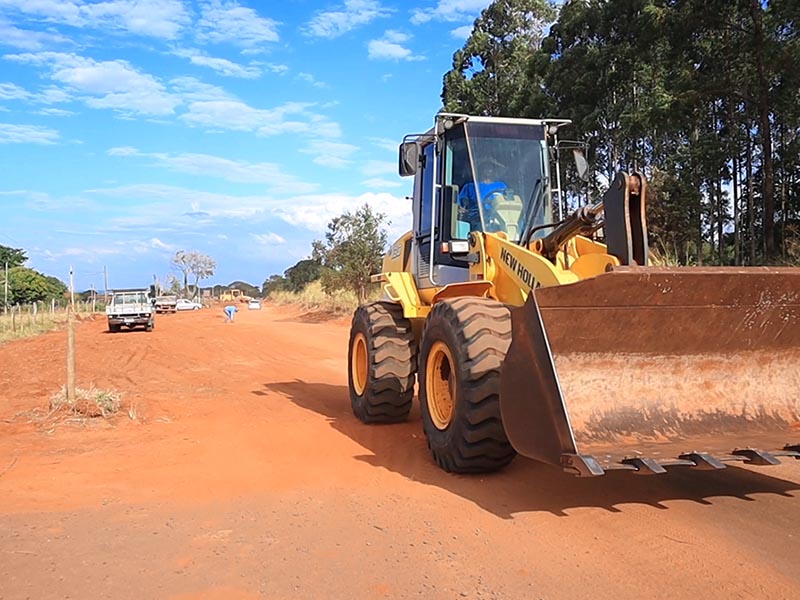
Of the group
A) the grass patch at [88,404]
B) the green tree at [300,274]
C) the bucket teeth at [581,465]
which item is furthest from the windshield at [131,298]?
the green tree at [300,274]

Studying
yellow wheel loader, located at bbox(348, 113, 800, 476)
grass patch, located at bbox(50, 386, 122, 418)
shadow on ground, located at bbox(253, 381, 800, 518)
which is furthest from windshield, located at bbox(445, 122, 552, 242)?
grass patch, located at bbox(50, 386, 122, 418)

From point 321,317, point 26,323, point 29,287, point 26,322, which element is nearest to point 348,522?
point 321,317

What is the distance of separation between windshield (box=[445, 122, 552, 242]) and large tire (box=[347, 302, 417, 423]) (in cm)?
140

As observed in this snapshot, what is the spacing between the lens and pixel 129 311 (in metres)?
30.3

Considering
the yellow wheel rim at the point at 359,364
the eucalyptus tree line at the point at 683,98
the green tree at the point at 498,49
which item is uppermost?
the green tree at the point at 498,49

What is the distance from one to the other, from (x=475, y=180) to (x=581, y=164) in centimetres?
126

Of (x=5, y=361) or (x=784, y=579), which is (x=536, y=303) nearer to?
(x=784, y=579)

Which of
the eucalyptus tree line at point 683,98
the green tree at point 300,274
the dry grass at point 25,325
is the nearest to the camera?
the eucalyptus tree line at point 683,98

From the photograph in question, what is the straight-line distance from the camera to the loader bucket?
4.57 meters

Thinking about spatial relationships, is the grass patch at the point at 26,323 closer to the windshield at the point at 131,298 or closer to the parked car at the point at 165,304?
the windshield at the point at 131,298

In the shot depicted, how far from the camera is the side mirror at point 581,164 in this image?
7246 mm

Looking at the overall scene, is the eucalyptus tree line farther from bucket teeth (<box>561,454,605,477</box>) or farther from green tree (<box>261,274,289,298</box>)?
green tree (<box>261,274,289,298</box>)

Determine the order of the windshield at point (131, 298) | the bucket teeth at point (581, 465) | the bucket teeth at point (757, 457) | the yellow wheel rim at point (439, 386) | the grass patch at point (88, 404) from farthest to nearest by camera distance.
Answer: the windshield at point (131, 298)
the grass patch at point (88, 404)
the yellow wheel rim at point (439, 386)
the bucket teeth at point (757, 457)
the bucket teeth at point (581, 465)

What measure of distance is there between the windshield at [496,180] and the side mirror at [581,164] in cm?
38
